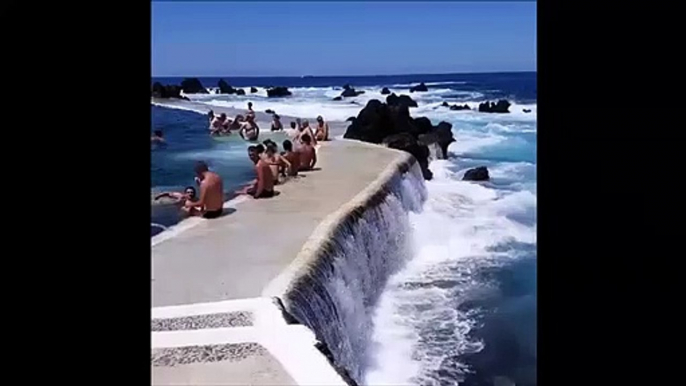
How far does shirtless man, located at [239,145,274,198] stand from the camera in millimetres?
2783

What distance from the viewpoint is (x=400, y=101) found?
2.78m

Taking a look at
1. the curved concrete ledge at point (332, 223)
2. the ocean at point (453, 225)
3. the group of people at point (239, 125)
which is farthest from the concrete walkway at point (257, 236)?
the group of people at point (239, 125)

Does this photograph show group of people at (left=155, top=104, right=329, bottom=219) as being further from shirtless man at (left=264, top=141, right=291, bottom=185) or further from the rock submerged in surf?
the rock submerged in surf

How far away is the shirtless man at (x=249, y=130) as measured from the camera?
2.68 m

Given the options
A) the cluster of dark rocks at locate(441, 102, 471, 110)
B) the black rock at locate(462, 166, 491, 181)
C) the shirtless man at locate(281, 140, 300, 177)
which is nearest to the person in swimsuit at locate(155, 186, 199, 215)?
the shirtless man at locate(281, 140, 300, 177)

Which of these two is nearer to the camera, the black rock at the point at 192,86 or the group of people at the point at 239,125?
the black rock at the point at 192,86

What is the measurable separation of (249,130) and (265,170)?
0.20 m

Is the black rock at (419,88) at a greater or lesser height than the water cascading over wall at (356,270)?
greater

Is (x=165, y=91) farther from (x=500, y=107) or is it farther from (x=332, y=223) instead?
(x=500, y=107)

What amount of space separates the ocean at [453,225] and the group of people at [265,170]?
0.17ft

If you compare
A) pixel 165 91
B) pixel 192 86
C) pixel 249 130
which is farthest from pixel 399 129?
pixel 165 91

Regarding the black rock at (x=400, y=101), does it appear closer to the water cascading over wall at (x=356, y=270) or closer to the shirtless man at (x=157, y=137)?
the water cascading over wall at (x=356, y=270)
